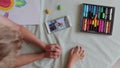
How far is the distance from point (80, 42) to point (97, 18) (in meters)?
0.11

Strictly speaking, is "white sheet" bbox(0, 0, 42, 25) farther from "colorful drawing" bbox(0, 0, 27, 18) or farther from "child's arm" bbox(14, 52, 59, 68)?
"child's arm" bbox(14, 52, 59, 68)

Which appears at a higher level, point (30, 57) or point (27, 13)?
point (27, 13)

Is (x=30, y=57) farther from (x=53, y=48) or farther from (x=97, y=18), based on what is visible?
(x=97, y=18)

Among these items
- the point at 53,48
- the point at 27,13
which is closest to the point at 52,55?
the point at 53,48

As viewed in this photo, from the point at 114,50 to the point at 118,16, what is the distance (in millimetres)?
130

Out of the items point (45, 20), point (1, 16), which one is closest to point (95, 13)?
point (45, 20)

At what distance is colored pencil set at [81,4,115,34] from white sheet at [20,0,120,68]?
0.07 ft

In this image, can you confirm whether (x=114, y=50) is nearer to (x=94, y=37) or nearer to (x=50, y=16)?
(x=94, y=37)

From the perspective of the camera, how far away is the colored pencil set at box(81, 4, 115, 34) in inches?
39.6

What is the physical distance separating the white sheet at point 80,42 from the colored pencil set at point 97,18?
23 mm

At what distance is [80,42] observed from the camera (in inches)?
40.5

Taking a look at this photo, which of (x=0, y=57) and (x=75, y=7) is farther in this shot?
(x=75, y=7)

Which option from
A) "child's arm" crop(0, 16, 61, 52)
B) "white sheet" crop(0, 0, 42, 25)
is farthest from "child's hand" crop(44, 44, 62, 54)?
"white sheet" crop(0, 0, 42, 25)

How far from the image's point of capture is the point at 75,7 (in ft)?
3.35
